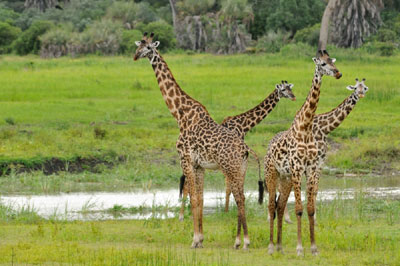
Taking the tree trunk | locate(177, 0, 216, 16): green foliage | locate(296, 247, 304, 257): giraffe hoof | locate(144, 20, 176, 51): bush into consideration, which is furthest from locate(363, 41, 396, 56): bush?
locate(296, 247, 304, 257): giraffe hoof

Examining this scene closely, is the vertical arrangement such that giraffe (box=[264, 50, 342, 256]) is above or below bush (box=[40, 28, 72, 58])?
above

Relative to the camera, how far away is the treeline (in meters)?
42.6

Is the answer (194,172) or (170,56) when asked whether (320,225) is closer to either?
(194,172)

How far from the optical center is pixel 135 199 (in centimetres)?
1569

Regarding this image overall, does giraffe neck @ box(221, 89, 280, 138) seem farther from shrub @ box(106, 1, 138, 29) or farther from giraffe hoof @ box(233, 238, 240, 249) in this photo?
shrub @ box(106, 1, 138, 29)

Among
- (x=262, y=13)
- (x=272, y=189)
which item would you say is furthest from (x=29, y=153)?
(x=262, y=13)

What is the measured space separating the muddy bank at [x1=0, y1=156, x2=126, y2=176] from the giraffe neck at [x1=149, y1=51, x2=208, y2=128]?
18.9 ft

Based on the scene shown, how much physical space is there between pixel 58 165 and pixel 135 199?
3111 millimetres

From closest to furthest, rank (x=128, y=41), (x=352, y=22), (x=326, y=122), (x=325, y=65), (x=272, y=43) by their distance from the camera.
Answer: (x=325, y=65) → (x=326, y=122) → (x=128, y=41) → (x=272, y=43) → (x=352, y=22)

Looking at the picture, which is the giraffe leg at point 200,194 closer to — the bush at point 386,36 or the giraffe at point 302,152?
the giraffe at point 302,152

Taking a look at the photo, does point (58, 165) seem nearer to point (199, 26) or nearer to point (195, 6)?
point (199, 26)

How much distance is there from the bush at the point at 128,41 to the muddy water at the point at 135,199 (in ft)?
83.6

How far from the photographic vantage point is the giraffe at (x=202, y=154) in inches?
416

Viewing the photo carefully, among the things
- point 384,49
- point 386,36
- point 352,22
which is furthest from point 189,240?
point 352,22
